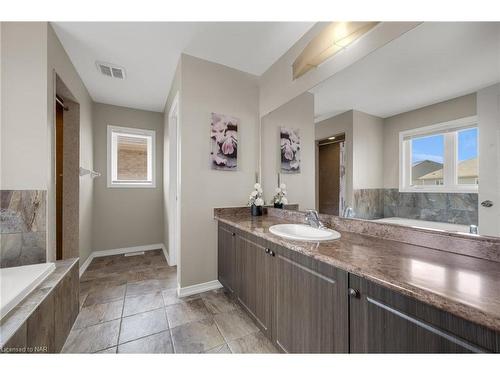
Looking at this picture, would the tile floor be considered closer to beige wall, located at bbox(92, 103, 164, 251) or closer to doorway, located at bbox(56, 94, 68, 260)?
doorway, located at bbox(56, 94, 68, 260)

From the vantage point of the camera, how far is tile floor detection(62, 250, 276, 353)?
143 centimetres

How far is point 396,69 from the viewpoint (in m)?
1.18

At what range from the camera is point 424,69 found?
104 centimetres

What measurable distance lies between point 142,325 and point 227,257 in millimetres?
863

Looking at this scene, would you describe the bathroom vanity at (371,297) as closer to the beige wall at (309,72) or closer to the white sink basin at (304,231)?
the white sink basin at (304,231)

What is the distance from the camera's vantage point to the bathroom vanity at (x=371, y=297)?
1.90 ft

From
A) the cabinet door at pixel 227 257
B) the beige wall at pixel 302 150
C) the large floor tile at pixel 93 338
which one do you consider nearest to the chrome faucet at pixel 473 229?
the beige wall at pixel 302 150

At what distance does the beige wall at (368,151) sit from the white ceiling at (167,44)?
1079mm

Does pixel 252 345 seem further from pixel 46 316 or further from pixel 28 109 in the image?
pixel 28 109

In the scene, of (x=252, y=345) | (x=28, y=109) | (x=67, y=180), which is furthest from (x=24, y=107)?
(x=252, y=345)

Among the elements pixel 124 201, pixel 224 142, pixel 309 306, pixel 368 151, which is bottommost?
pixel 309 306
